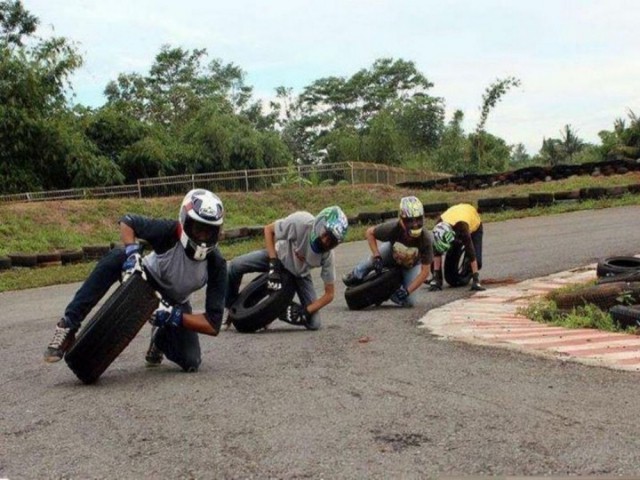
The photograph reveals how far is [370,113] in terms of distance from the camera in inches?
2717

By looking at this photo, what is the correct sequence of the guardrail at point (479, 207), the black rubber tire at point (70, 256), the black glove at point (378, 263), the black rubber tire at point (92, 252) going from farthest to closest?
the black rubber tire at point (92, 252), the guardrail at point (479, 207), the black rubber tire at point (70, 256), the black glove at point (378, 263)

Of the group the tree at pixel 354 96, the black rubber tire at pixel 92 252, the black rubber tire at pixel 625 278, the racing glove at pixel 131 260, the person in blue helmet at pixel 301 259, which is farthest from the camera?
the tree at pixel 354 96

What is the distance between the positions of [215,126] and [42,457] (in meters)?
31.9

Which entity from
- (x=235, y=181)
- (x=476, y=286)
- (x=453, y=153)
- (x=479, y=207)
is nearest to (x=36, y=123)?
(x=235, y=181)

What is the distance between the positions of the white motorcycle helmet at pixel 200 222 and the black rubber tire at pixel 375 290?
4033 mm

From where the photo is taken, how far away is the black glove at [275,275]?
8164 millimetres

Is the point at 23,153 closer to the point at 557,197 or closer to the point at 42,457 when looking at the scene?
the point at 557,197

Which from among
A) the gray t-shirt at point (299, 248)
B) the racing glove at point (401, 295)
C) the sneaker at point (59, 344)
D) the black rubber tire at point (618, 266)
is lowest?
the racing glove at point (401, 295)

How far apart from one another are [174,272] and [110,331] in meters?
0.63

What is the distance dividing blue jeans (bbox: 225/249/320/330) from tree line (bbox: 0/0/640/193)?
20.2 meters

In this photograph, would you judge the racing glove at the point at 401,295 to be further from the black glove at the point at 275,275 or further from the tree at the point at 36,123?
the tree at the point at 36,123

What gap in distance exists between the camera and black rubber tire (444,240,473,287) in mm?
11570

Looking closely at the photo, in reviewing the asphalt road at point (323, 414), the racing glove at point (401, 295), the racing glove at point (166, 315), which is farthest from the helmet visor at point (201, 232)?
the racing glove at point (401, 295)

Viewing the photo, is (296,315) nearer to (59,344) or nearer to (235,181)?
(59,344)
